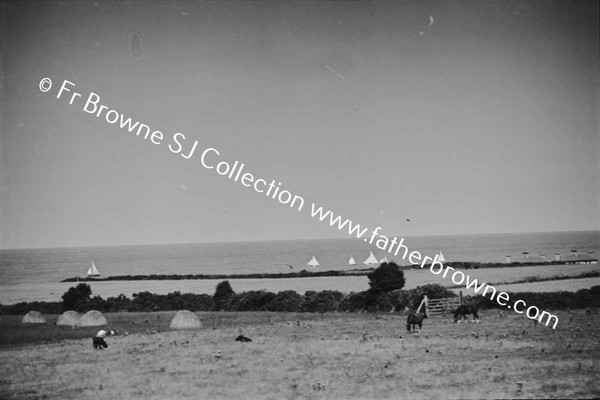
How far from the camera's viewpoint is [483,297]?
32750 millimetres

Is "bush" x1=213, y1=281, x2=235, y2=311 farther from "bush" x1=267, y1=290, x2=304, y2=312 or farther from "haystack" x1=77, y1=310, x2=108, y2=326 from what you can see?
"haystack" x1=77, y1=310, x2=108, y2=326

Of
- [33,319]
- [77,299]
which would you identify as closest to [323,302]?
[77,299]

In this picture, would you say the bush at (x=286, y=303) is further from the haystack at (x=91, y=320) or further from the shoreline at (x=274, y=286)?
the shoreline at (x=274, y=286)

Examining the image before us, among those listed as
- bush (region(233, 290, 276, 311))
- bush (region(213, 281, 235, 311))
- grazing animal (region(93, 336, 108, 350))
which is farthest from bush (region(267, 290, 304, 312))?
grazing animal (region(93, 336, 108, 350))

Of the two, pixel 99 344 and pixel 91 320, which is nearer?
pixel 99 344

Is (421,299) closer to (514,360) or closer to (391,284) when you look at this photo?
(391,284)

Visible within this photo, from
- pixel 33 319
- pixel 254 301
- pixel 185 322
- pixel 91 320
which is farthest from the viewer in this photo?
pixel 254 301

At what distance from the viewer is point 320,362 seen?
1872 cm

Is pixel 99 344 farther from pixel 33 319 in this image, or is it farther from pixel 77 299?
pixel 77 299

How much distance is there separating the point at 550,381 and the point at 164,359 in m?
11.1

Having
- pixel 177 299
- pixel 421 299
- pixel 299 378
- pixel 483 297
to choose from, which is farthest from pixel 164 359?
pixel 177 299

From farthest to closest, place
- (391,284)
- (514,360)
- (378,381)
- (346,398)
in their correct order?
(391,284) → (514,360) → (378,381) → (346,398)

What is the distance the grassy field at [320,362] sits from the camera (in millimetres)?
15320

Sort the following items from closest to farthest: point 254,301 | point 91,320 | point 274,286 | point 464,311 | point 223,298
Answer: point 464,311 < point 91,320 < point 254,301 < point 223,298 < point 274,286
